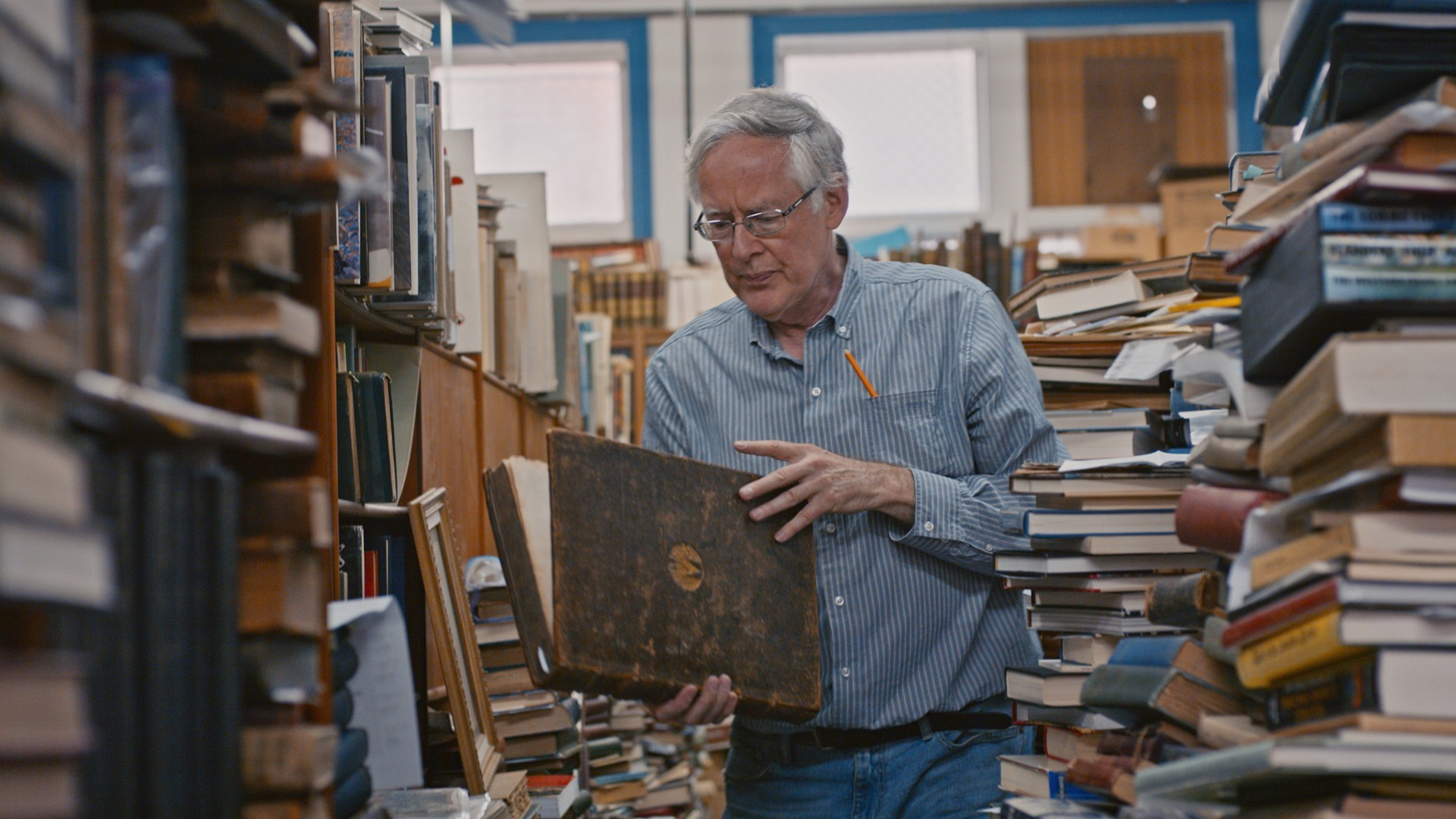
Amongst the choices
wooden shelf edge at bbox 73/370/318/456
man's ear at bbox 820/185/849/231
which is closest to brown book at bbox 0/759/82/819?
wooden shelf edge at bbox 73/370/318/456

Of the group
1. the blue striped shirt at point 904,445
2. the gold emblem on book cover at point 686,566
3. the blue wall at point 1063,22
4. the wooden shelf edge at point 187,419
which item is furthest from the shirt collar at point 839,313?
the blue wall at point 1063,22

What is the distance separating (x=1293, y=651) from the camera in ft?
3.19

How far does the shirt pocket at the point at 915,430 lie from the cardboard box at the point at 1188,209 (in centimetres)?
532

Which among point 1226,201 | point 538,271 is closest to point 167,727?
point 1226,201

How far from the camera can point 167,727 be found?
70 centimetres

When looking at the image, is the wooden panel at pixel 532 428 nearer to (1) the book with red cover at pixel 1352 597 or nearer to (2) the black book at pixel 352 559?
(2) the black book at pixel 352 559

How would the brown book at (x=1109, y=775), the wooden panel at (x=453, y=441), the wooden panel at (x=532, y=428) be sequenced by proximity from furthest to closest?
1. the wooden panel at (x=532, y=428)
2. the wooden panel at (x=453, y=441)
3. the brown book at (x=1109, y=775)

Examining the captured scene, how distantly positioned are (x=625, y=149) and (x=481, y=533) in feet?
17.7

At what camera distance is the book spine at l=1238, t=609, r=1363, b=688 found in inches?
36.1

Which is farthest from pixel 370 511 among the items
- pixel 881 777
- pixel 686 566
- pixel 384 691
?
pixel 384 691

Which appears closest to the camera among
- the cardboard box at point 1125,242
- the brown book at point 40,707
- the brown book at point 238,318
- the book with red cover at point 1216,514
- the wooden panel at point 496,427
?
the brown book at point 40,707

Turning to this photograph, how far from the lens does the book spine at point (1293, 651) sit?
92 centimetres

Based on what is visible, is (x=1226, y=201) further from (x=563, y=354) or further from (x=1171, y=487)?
(x=563, y=354)

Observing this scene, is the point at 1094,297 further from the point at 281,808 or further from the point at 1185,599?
the point at 281,808
